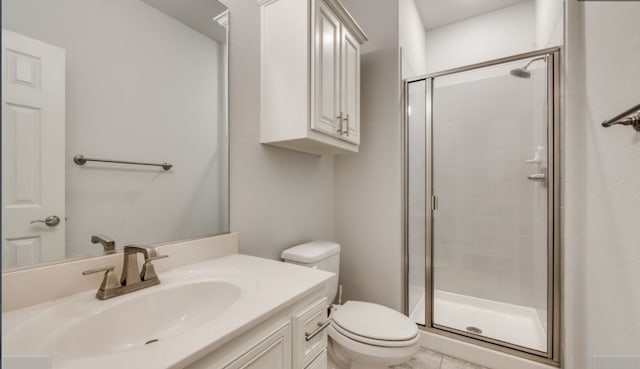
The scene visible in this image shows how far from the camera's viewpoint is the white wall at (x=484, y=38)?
2.15m

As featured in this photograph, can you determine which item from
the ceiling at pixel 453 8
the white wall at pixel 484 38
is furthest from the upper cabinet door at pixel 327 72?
the white wall at pixel 484 38

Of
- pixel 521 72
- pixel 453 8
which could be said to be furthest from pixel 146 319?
pixel 453 8

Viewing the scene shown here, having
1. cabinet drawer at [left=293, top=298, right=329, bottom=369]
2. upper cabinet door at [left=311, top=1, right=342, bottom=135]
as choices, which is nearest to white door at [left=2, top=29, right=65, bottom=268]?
cabinet drawer at [left=293, top=298, right=329, bottom=369]

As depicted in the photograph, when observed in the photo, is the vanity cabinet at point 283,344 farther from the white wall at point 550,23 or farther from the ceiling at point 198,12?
the white wall at point 550,23

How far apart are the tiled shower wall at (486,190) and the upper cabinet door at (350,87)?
0.68 metres

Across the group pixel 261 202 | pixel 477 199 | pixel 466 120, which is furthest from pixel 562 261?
pixel 261 202

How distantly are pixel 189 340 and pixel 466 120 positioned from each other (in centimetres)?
220

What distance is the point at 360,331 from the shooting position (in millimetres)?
Result: 1243

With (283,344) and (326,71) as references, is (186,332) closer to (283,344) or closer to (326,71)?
(283,344)

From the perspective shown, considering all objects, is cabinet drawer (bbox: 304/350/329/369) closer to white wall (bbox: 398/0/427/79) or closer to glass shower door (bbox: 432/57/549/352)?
glass shower door (bbox: 432/57/549/352)

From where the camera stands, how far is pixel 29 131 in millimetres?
668

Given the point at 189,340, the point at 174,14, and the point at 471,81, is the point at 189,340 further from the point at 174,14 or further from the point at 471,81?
the point at 471,81

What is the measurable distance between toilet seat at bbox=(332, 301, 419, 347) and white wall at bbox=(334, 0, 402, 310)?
36cm

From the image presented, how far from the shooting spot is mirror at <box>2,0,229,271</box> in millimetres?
672
